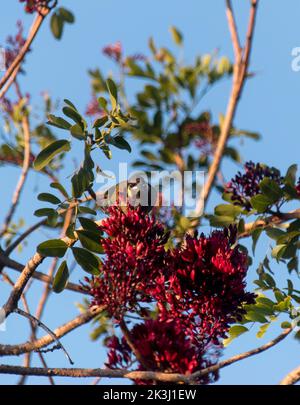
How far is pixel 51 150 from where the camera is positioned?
2.30 metres

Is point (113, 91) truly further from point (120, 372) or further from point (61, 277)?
point (120, 372)

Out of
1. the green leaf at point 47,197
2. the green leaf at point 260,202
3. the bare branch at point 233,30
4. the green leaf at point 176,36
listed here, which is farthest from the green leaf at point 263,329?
the green leaf at point 176,36

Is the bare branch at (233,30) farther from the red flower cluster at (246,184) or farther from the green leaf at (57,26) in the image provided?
the green leaf at (57,26)

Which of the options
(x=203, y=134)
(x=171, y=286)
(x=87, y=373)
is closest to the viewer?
(x=87, y=373)

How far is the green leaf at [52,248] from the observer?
222 centimetres

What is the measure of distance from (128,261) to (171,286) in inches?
5.7

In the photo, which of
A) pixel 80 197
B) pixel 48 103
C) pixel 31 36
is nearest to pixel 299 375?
pixel 80 197

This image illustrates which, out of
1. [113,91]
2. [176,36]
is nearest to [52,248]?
[113,91]

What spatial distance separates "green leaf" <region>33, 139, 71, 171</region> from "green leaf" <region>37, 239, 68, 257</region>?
23 cm

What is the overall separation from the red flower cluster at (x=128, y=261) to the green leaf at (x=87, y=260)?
44mm

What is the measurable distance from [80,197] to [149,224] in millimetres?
221

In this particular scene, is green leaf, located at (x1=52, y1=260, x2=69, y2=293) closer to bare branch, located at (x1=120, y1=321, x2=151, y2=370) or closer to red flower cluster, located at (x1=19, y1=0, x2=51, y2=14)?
bare branch, located at (x1=120, y1=321, x2=151, y2=370)

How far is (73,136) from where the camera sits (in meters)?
2.19

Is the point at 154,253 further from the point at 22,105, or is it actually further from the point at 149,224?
the point at 22,105
